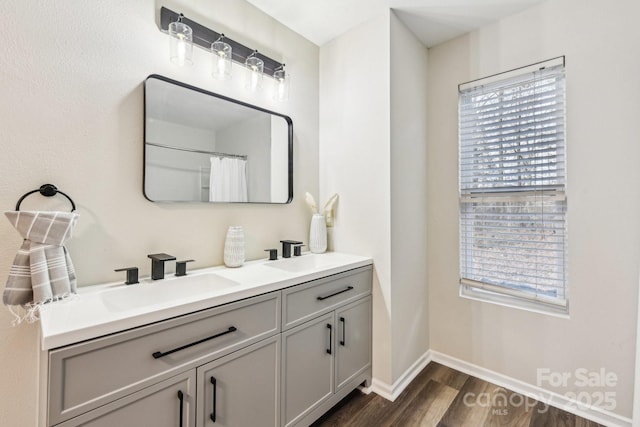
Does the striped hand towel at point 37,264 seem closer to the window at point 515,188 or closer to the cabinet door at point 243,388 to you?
the cabinet door at point 243,388

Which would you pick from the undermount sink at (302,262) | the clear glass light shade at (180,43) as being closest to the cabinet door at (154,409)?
the undermount sink at (302,262)

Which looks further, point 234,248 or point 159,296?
point 234,248

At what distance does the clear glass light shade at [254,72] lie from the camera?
1.85 metres

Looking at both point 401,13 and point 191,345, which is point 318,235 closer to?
point 191,345

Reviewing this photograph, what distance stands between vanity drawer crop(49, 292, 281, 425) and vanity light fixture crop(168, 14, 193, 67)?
1.28 m

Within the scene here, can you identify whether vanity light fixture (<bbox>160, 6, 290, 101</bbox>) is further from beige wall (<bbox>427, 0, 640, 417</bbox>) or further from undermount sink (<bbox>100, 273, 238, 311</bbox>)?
beige wall (<bbox>427, 0, 640, 417</bbox>)

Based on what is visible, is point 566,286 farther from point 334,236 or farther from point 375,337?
point 334,236

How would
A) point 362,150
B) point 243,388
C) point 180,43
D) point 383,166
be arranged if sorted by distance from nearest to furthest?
1. point 243,388
2. point 180,43
3. point 383,166
4. point 362,150

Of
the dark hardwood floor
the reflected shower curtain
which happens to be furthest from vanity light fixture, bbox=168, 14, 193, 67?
the dark hardwood floor

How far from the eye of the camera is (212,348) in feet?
3.73

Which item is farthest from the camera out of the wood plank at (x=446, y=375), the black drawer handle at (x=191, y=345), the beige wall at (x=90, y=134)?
the wood plank at (x=446, y=375)

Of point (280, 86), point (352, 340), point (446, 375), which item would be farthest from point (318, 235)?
point (446, 375)

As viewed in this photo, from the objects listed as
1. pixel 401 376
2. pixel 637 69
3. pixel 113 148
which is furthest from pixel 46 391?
pixel 637 69

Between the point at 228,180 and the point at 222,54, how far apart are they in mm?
722
